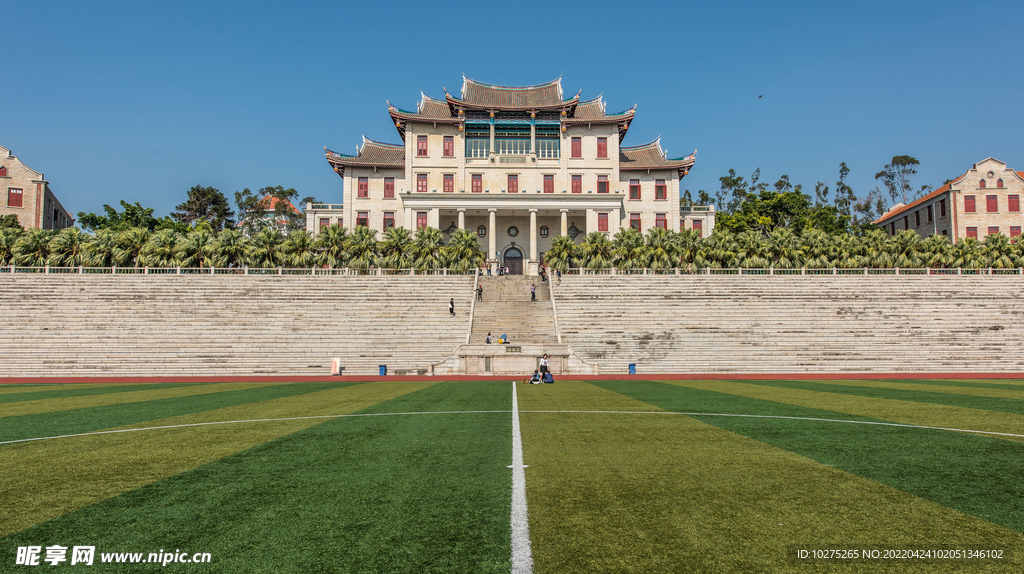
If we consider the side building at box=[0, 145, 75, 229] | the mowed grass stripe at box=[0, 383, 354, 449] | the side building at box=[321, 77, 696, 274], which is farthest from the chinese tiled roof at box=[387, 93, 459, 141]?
the mowed grass stripe at box=[0, 383, 354, 449]

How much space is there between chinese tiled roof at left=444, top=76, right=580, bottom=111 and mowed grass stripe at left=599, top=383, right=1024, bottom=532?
5612 cm

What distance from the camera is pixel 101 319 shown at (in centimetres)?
3272

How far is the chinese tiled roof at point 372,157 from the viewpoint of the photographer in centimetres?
6088

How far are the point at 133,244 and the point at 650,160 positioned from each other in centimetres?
5218

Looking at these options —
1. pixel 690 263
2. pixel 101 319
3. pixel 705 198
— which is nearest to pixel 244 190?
pixel 101 319

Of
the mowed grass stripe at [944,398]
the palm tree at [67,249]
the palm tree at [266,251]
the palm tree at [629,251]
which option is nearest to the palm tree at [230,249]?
the palm tree at [266,251]

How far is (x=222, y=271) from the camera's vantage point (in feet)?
137

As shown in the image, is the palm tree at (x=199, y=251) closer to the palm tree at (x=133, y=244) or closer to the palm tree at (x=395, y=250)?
the palm tree at (x=133, y=244)

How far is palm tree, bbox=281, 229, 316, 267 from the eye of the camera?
42.7 metres

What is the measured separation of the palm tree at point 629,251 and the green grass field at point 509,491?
32.6 meters

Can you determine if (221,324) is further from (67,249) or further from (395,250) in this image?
(67,249)

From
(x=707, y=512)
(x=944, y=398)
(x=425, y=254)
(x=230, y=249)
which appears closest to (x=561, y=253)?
(x=425, y=254)

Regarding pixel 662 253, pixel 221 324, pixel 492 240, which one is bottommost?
pixel 221 324

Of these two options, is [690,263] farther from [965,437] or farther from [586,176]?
[965,437]
